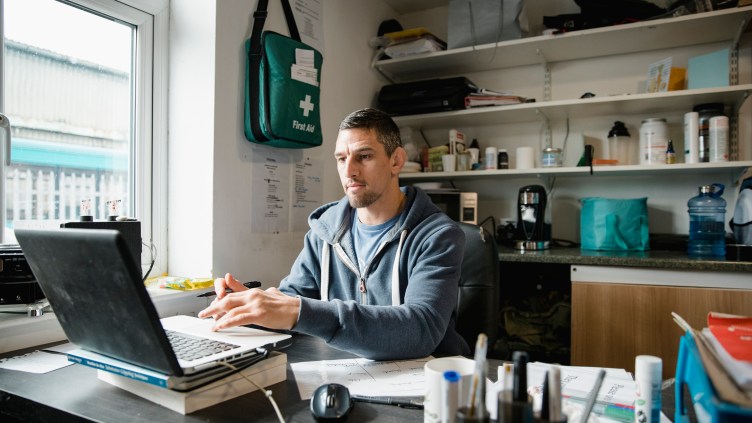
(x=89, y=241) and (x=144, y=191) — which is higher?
(x=144, y=191)

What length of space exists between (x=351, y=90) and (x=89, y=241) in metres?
2.17

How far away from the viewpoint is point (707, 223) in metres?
2.27

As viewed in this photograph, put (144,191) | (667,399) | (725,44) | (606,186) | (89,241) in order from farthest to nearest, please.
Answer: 1. (606,186)
2. (725,44)
3. (144,191)
4. (667,399)
5. (89,241)

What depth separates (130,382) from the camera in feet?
2.79

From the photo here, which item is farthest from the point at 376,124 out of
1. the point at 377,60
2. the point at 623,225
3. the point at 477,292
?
the point at 377,60

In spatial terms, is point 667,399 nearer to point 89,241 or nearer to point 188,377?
point 188,377

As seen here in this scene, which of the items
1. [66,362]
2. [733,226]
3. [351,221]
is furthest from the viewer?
[733,226]

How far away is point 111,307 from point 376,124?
2.96ft

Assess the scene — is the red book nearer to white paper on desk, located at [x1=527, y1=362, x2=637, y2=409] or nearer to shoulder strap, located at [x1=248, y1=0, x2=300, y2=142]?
white paper on desk, located at [x1=527, y1=362, x2=637, y2=409]

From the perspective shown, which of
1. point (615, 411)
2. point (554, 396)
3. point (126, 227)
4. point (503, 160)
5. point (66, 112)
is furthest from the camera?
point (503, 160)

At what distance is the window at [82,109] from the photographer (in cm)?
151

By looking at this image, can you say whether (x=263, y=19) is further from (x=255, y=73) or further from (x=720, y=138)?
(x=720, y=138)

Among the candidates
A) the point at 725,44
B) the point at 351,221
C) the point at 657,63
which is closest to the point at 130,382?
the point at 351,221

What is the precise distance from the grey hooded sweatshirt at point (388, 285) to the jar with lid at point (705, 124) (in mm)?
1574
